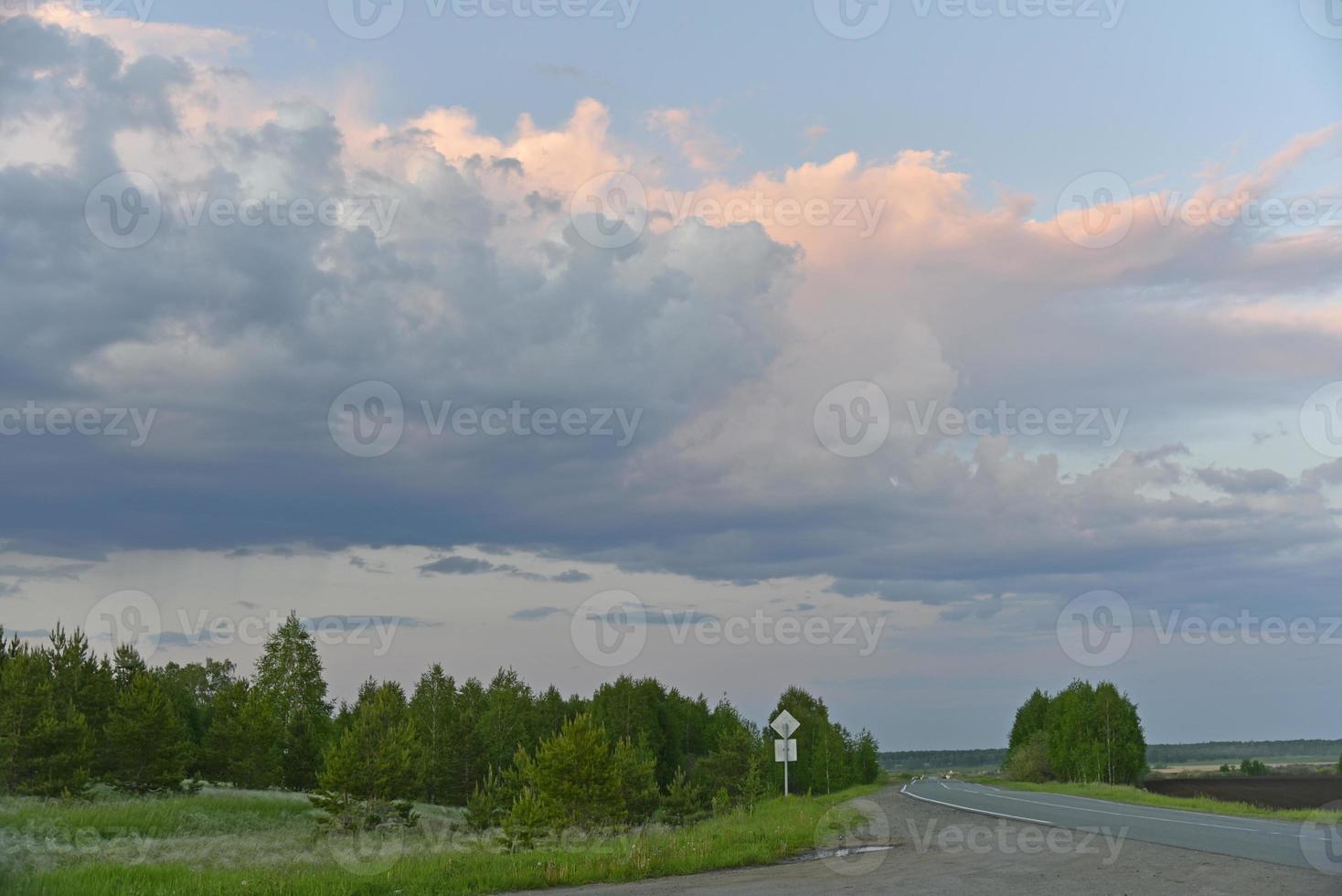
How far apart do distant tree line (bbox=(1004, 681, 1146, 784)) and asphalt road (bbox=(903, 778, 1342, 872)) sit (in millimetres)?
71997

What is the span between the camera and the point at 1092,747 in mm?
102375

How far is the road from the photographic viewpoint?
13500 millimetres

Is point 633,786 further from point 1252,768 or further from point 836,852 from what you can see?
point 1252,768

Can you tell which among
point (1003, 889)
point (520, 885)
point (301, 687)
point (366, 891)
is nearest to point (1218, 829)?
point (1003, 889)

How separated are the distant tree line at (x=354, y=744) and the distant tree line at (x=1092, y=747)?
24.0 m

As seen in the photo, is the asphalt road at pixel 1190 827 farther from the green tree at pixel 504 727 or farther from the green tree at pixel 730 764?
the green tree at pixel 504 727

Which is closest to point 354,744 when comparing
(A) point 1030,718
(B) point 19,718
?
(B) point 19,718

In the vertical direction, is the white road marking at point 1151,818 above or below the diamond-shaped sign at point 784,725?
below

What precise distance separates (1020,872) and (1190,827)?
9.90 m

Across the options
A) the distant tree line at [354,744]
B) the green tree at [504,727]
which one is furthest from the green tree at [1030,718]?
the green tree at [504,727]

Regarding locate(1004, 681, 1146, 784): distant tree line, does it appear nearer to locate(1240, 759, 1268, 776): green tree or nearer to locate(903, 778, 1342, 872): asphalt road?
locate(1240, 759, 1268, 776): green tree

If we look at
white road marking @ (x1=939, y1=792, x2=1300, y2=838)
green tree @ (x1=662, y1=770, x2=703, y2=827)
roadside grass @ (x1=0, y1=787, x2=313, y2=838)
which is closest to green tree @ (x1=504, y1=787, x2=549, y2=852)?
green tree @ (x1=662, y1=770, x2=703, y2=827)

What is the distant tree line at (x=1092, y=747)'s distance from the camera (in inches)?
4011

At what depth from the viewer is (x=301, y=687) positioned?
287 feet
